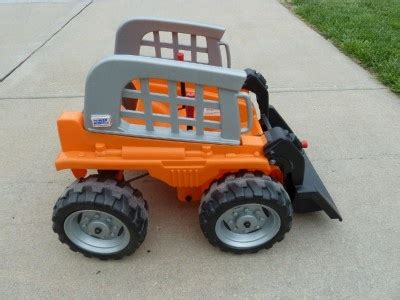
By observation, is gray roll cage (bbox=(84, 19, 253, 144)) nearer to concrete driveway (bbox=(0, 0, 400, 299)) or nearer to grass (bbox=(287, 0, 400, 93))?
concrete driveway (bbox=(0, 0, 400, 299))

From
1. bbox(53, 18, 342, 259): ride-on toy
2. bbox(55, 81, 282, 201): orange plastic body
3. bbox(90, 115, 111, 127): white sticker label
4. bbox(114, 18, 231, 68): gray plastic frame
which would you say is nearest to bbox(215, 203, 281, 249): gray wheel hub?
bbox(53, 18, 342, 259): ride-on toy

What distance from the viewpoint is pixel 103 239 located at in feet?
7.23

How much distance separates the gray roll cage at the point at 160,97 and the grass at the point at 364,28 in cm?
270

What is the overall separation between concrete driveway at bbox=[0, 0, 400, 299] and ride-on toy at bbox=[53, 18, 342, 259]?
5.8 inches

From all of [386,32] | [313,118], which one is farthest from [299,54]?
[313,118]

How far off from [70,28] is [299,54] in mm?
3229

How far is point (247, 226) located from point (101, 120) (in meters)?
0.89

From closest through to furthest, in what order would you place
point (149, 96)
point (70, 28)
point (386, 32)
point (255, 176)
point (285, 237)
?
point (149, 96) < point (255, 176) < point (285, 237) < point (386, 32) < point (70, 28)

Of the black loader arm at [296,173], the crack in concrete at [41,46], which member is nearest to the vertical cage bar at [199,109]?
the black loader arm at [296,173]

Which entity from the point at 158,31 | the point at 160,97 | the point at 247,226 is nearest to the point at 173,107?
the point at 160,97

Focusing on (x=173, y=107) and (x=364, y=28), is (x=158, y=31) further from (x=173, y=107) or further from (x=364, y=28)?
(x=364, y=28)

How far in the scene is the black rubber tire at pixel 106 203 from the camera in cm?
200

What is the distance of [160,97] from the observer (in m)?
1.94

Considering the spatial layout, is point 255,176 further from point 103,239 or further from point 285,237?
point 103,239
